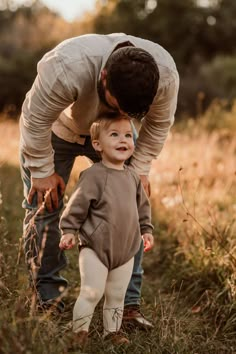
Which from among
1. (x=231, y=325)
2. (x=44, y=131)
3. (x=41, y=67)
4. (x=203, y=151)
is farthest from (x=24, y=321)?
(x=203, y=151)

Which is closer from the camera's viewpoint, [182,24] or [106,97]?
[106,97]

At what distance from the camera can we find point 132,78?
283 centimetres

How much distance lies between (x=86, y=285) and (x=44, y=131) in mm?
871

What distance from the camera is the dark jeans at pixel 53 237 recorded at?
377cm

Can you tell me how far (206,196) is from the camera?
6.97m

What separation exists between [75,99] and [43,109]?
0.18 meters

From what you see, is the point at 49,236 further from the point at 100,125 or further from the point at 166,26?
the point at 166,26

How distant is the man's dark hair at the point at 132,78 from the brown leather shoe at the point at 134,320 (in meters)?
1.37

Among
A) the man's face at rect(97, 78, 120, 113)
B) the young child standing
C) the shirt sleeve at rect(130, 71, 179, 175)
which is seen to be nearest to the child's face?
the young child standing

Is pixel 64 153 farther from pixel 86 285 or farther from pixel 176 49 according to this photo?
pixel 176 49

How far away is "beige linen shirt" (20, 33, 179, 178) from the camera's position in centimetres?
317

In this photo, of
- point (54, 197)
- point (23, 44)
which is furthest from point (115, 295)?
point (23, 44)

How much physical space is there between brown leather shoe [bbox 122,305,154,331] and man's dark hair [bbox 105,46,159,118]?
1.37 metres

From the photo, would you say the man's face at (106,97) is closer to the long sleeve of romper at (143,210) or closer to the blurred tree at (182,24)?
the long sleeve of romper at (143,210)
